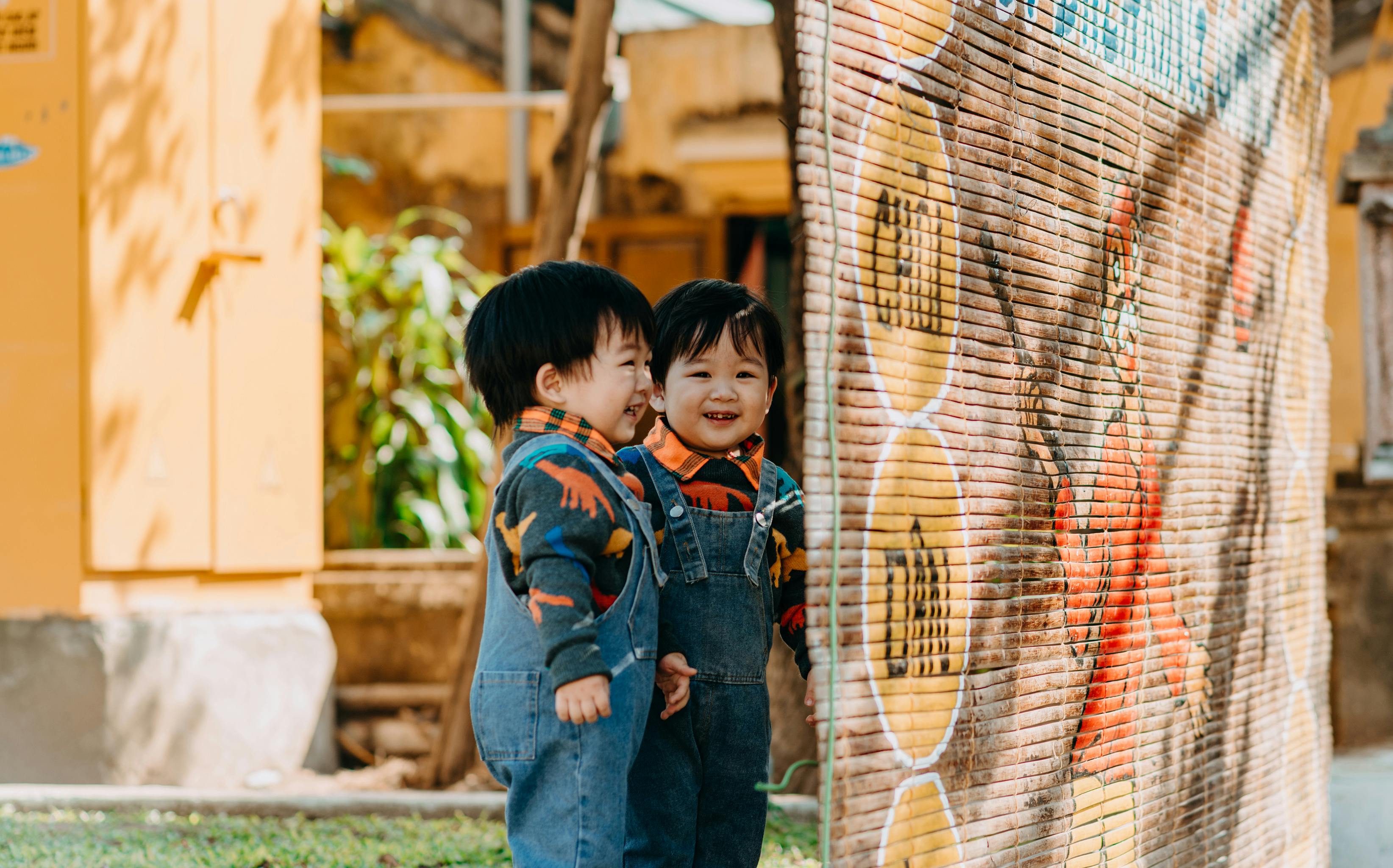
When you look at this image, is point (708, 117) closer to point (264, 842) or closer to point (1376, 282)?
point (1376, 282)

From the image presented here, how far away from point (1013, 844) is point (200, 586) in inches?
142

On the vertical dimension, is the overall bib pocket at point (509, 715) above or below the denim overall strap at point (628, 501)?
below

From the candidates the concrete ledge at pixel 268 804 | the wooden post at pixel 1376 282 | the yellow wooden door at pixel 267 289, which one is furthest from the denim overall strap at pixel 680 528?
the yellow wooden door at pixel 267 289

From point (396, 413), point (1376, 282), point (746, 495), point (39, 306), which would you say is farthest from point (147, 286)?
point (1376, 282)

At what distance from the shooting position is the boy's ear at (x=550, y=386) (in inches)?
86.3

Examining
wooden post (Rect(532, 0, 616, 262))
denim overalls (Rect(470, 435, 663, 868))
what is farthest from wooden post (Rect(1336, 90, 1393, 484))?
denim overalls (Rect(470, 435, 663, 868))

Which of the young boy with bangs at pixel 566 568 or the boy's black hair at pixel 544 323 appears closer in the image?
the young boy with bangs at pixel 566 568

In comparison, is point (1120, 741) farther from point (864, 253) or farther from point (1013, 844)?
point (864, 253)

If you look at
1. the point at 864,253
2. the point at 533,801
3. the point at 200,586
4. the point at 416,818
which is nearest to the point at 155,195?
the point at 200,586

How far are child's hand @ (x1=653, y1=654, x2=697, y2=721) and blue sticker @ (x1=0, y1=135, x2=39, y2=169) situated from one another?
338cm

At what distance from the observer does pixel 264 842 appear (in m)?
3.60

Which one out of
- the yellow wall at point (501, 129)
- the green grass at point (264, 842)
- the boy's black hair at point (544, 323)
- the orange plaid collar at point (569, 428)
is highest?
the yellow wall at point (501, 129)

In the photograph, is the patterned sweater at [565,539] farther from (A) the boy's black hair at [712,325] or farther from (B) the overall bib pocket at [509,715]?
(A) the boy's black hair at [712,325]

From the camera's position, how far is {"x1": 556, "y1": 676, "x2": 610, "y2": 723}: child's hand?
1.96 meters
